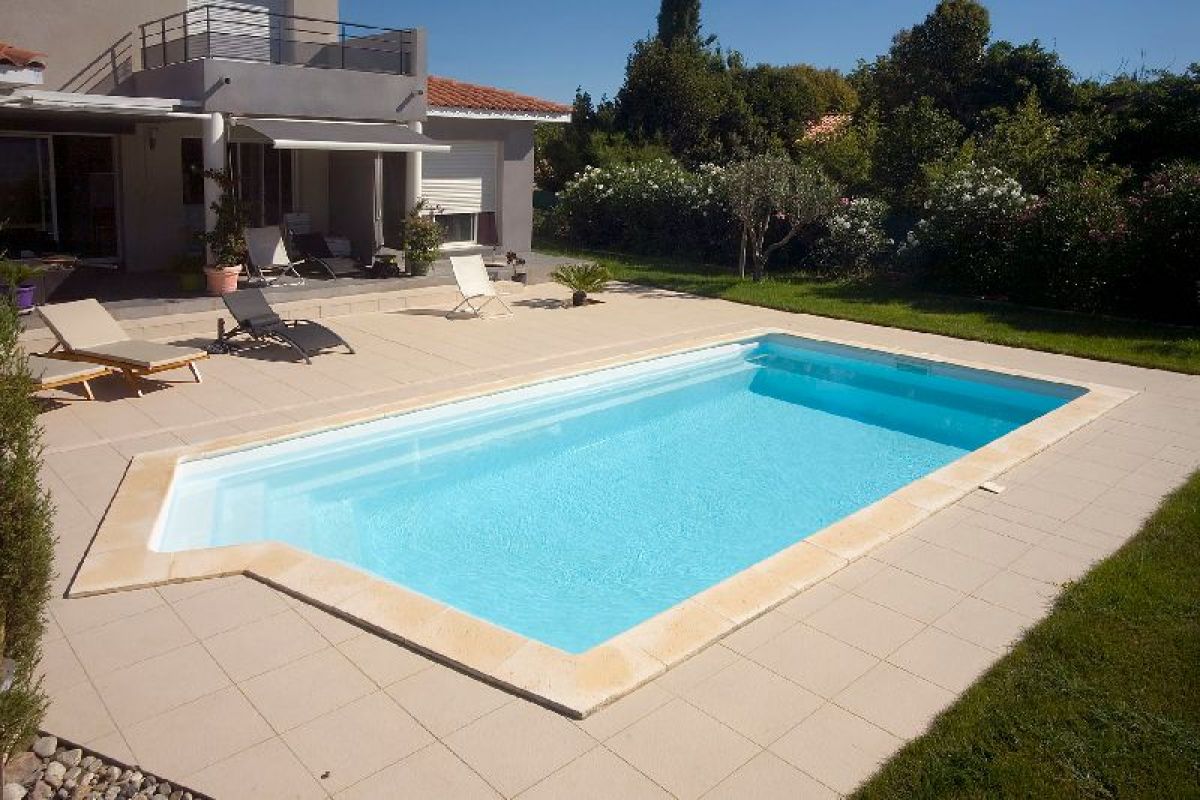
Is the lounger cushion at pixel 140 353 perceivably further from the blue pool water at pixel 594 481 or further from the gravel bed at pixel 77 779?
the gravel bed at pixel 77 779

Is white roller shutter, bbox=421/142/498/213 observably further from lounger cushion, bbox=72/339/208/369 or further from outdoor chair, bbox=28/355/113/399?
outdoor chair, bbox=28/355/113/399

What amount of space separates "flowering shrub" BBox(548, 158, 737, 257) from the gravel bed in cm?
2453

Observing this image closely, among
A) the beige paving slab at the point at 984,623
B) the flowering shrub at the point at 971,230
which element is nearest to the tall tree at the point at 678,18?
the flowering shrub at the point at 971,230

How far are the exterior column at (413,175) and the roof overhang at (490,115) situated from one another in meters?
1.34

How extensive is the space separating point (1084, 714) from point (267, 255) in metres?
17.5

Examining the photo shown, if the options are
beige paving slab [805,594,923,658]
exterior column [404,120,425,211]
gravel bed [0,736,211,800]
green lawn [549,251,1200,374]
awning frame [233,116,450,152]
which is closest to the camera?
gravel bed [0,736,211,800]

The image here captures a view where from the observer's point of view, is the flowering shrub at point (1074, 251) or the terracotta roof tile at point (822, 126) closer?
the flowering shrub at point (1074, 251)

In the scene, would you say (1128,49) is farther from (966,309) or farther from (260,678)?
(260,678)

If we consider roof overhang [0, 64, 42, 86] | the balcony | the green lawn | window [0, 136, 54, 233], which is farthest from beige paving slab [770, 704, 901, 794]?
window [0, 136, 54, 233]

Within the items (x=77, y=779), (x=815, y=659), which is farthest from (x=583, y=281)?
(x=77, y=779)

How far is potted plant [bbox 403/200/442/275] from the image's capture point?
68.9 ft

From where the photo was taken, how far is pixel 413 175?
22.1 meters

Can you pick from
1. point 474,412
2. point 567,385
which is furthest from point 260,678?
point 567,385

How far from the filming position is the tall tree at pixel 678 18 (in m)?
69.8
